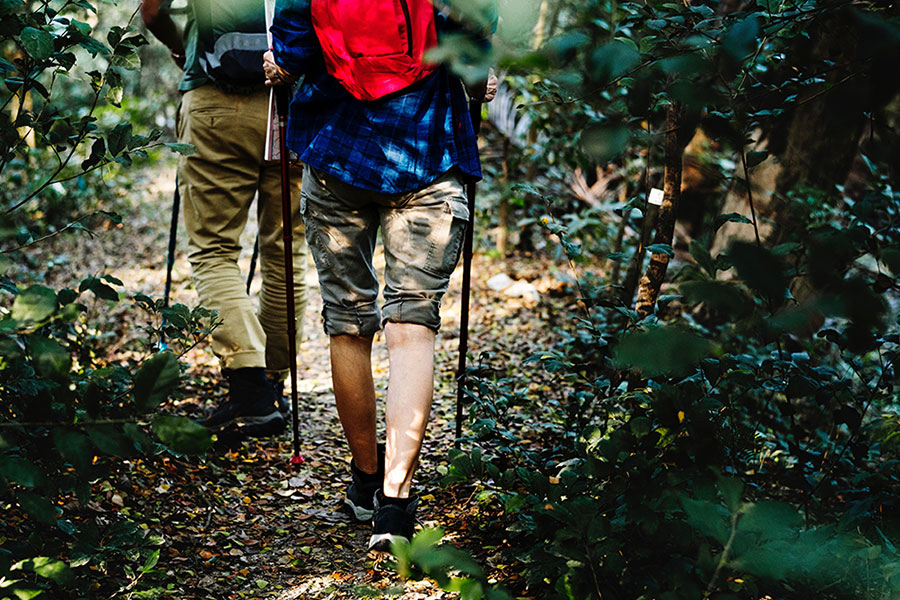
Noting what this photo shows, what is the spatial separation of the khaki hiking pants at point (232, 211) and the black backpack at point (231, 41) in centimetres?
12

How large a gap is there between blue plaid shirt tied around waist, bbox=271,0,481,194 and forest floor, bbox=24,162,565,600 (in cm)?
88

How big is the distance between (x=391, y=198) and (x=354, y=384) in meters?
0.65

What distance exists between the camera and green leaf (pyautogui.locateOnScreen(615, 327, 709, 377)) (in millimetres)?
966

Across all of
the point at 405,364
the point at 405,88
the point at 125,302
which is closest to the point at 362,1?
the point at 405,88

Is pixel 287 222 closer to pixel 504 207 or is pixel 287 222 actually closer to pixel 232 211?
pixel 232 211

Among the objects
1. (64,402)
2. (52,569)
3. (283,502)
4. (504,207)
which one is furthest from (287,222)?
(504,207)

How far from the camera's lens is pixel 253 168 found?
3361mm

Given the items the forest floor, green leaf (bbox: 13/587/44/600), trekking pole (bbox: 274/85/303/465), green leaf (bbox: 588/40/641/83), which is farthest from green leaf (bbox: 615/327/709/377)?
trekking pole (bbox: 274/85/303/465)

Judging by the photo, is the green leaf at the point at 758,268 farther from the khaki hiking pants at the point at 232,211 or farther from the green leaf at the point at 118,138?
the khaki hiking pants at the point at 232,211

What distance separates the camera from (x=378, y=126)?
2.29 meters

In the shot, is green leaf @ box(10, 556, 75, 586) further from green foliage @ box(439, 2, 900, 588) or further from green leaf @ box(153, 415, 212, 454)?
green foliage @ box(439, 2, 900, 588)

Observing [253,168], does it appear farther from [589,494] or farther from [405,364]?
[589,494]

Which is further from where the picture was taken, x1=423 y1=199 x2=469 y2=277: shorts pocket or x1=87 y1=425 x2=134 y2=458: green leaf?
x1=423 y1=199 x2=469 y2=277: shorts pocket

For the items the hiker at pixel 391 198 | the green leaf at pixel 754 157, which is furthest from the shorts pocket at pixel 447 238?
the green leaf at pixel 754 157
